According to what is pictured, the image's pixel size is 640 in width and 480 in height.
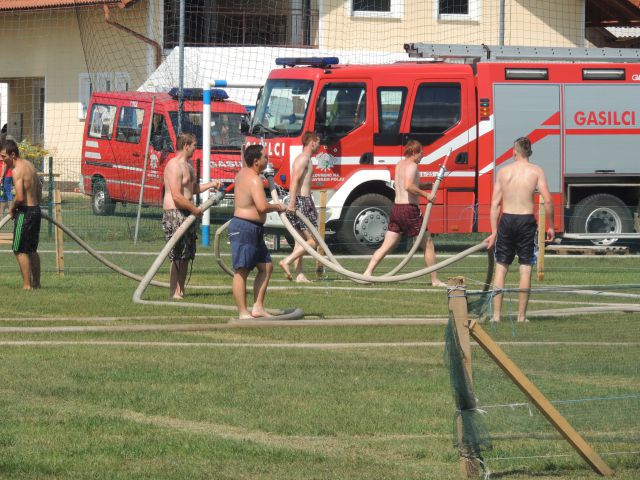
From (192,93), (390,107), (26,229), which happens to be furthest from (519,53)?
(26,229)

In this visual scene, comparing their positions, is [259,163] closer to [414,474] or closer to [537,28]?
[414,474]

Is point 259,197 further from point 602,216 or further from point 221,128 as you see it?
point 221,128

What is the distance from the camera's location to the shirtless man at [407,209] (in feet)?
53.7

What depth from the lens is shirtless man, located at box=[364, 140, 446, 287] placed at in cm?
1638

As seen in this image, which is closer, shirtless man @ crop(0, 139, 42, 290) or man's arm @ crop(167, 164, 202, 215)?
man's arm @ crop(167, 164, 202, 215)

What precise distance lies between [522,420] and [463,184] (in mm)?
14671

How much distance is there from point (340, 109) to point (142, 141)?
655cm

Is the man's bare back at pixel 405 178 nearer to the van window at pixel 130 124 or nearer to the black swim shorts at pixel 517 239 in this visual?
the black swim shorts at pixel 517 239

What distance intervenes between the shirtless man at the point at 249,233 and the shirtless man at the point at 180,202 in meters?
1.86

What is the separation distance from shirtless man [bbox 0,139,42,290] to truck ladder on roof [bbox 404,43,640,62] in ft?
27.3

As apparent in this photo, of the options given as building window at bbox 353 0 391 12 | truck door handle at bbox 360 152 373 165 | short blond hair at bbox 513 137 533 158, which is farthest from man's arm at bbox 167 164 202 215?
building window at bbox 353 0 391 12

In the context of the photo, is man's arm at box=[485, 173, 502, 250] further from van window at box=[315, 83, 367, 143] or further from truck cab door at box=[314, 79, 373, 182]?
Result: van window at box=[315, 83, 367, 143]

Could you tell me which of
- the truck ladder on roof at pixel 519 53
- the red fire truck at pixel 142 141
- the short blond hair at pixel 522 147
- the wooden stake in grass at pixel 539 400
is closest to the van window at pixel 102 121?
the red fire truck at pixel 142 141

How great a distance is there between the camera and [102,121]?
28.0 meters
